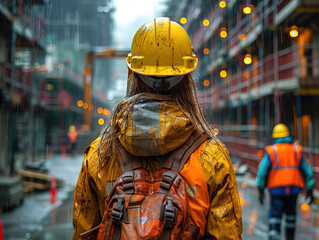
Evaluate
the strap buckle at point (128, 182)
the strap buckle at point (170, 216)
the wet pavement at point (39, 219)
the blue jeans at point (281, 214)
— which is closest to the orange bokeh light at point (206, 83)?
the wet pavement at point (39, 219)

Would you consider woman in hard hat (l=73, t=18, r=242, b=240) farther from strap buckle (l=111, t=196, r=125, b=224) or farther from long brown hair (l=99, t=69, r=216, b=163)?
strap buckle (l=111, t=196, r=125, b=224)

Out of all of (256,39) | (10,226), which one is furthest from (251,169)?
(10,226)

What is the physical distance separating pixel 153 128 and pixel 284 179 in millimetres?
4706

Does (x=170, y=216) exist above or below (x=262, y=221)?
above

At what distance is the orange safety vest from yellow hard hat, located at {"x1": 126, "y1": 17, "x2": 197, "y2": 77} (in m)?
4.45

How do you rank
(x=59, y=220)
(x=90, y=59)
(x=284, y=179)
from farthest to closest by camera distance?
(x=90, y=59) < (x=59, y=220) < (x=284, y=179)

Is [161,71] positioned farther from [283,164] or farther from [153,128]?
[283,164]

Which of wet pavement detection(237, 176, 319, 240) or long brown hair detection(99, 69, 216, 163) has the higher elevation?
long brown hair detection(99, 69, 216, 163)

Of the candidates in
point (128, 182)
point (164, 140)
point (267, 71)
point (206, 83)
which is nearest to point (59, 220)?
point (128, 182)

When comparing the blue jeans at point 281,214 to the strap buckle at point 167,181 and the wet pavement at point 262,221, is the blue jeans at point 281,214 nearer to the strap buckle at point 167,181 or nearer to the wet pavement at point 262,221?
the wet pavement at point 262,221

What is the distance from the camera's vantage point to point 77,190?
1979mm

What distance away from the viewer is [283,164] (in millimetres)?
5875

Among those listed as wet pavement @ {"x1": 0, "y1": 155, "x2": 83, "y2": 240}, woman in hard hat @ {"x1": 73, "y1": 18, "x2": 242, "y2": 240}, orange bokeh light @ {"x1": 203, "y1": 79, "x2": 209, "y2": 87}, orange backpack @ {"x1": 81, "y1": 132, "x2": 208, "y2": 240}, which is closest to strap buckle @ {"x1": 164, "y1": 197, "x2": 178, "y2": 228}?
orange backpack @ {"x1": 81, "y1": 132, "x2": 208, "y2": 240}

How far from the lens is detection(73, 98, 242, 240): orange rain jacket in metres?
1.69
